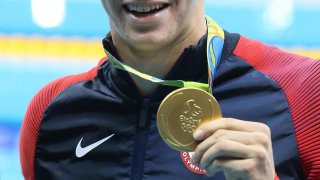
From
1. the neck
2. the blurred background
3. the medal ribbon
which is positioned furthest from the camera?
the blurred background

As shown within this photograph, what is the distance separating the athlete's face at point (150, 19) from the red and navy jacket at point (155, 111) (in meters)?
0.08

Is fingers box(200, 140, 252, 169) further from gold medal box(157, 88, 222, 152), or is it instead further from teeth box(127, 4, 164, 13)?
teeth box(127, 4, 164, 13)

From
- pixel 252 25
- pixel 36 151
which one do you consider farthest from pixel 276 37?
pixel 36 151

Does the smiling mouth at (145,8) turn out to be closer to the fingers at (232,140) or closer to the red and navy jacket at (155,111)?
the red and navy jacket at (155,111)

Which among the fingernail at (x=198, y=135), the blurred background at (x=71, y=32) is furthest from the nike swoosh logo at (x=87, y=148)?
the blurred background at (x=71, y=32)

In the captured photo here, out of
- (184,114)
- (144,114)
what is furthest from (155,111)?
(184,114)

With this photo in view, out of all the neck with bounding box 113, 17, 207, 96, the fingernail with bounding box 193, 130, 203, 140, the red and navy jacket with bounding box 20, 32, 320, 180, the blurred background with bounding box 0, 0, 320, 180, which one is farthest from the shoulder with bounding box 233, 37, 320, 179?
the blurred background with bounding box 0, 0, 320, 180

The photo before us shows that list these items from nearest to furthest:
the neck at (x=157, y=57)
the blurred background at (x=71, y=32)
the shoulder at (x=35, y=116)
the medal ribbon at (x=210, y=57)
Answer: the medal ribbon at (x=210, y=57)
the neck at (x=157, y=57)
the shoulder at (x=35, y=116)
the blurred background at (x=71, y=32)

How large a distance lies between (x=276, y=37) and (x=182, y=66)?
10.6 feet

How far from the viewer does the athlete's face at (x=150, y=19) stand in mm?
1270

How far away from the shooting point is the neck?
1.37 meters

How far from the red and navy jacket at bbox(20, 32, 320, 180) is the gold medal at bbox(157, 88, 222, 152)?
0.81 feet

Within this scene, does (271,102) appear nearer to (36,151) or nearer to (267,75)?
A: (267,75)

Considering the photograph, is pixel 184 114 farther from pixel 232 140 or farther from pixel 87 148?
pixel 87 148
